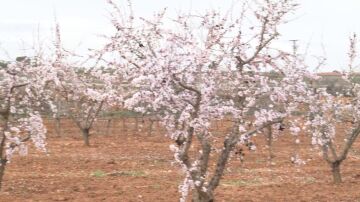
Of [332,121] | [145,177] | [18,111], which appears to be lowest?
[145,177]

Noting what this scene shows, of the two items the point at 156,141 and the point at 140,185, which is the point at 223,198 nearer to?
the point at 140,185

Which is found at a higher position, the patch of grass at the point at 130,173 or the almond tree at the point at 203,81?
the almond tree at the point at 203,81

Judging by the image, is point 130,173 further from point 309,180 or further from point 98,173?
→ point 309,180

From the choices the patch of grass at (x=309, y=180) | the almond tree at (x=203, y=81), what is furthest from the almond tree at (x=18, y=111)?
the patch of grass at (x=309, y=180)

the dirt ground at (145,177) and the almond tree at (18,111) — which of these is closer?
the almond tree at (18,111)

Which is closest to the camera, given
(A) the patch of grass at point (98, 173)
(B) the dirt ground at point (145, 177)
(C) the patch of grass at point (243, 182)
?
(B) the dirt ground at point (145, 177)

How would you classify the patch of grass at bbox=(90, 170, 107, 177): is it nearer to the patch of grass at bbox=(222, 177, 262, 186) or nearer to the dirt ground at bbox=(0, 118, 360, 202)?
the dirt ground at bbox=(0, 118, 360, 202)

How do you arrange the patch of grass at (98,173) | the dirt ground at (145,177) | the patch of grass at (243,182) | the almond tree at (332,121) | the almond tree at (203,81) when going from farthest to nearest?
the patch of grass at (98,173) < the patch of grass at (243,182) < the almond tree at (332,121) < the dirt ground at (145,177) < the almond tree at (203,81)

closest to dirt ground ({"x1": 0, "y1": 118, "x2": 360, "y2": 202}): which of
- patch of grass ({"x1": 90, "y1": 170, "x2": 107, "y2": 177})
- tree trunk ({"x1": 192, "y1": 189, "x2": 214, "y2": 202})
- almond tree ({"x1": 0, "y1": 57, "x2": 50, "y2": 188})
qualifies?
patch of grass ({"x1": 90, "y1": 170, "x2": 107, "y2": 177})

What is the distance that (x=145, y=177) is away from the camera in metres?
20.2

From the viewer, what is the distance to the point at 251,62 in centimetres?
1142

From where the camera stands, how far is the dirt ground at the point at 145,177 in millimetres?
16750

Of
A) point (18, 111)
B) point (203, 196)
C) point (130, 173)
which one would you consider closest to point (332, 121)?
point (130, 173)

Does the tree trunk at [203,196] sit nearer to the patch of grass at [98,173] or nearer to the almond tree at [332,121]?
the almond tree at [332,121]
